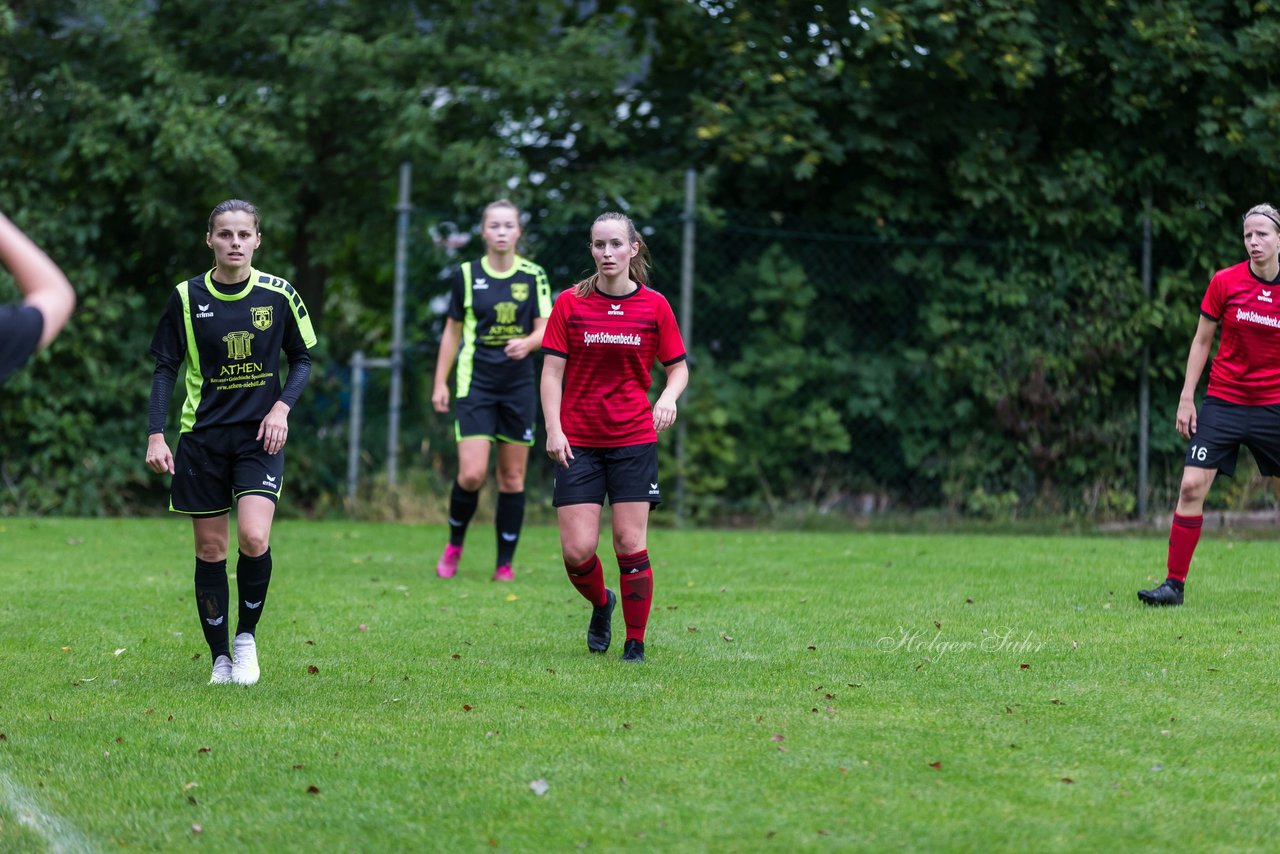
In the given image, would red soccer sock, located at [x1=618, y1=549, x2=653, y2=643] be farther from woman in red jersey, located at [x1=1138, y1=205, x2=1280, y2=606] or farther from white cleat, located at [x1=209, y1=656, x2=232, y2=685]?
woman in red jersey, located at [x1=1138, y1=205, x2=1280, y2=606]

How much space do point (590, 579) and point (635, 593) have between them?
0.66ft

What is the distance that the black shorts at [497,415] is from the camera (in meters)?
8.85

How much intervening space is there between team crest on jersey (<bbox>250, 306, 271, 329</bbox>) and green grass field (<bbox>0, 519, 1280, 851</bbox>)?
1368mm

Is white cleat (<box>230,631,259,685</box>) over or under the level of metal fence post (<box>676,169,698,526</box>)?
under

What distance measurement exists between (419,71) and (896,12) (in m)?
4.10

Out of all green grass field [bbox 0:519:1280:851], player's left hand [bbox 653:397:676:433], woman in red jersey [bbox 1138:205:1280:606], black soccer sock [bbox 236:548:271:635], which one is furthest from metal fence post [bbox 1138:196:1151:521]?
black soccer sock [bbox 236:548:271:635]

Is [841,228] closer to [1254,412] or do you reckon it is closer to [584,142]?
[584,142]

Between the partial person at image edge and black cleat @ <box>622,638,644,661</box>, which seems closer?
the partial person at image edge

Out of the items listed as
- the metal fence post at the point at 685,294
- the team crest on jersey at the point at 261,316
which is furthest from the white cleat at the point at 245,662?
the metal fence post at the point at 685,294

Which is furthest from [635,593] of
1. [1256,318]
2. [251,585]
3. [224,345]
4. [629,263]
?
[1256,318]

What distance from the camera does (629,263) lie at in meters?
6.23

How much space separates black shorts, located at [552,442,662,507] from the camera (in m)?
6.12

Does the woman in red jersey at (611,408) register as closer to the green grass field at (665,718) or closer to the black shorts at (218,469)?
the green grass field at (665,718)

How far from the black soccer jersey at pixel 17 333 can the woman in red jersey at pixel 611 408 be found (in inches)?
106
